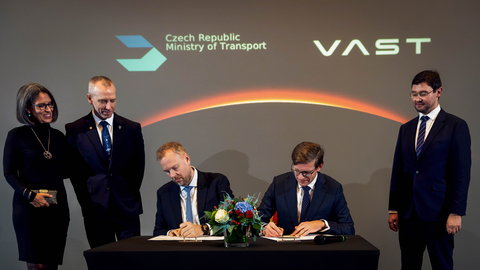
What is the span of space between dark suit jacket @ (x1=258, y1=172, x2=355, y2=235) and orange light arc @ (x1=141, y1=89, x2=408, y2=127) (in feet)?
4.07

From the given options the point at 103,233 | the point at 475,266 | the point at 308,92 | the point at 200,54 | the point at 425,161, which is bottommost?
the point at 475,266

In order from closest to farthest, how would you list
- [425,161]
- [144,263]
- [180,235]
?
[144,263] < [180,235] < [425,161]

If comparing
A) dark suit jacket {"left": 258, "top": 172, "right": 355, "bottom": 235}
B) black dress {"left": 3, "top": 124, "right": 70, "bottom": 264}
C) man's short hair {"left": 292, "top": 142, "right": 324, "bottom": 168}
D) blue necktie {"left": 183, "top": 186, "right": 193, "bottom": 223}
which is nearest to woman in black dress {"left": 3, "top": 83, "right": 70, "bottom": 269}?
black dress {"left": 3, "top": 124, "right": 70, "bottom": 264}

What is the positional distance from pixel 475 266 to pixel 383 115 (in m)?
1.77

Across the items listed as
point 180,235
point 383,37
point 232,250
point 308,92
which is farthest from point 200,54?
point 232,250

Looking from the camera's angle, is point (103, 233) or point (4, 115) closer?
point (103, 233)

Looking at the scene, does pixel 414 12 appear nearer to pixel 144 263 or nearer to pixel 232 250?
pixel 232 250

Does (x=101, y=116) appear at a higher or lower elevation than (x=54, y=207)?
higher

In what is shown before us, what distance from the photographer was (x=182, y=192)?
306 cm

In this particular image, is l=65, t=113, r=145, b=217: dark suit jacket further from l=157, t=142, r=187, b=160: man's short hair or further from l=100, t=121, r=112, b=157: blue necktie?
l=157, t=142, r=187, b=160: man's short hair

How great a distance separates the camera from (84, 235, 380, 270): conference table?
2053 mm

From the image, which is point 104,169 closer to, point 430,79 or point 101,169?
point 101,169

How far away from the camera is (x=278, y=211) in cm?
306

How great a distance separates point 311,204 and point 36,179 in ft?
6.82
